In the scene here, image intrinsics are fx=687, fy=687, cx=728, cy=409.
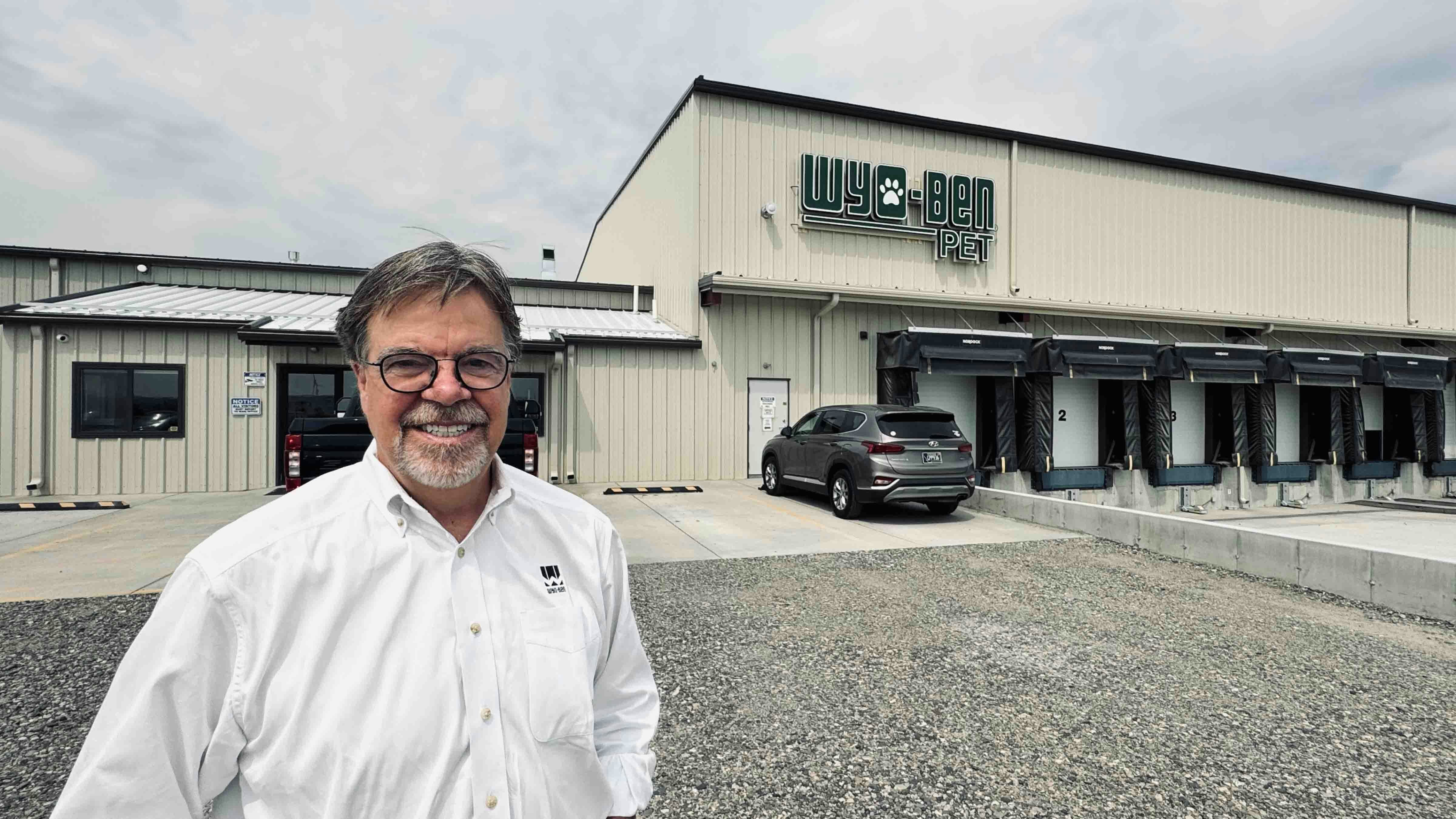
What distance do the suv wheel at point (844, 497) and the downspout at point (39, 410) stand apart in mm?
13377

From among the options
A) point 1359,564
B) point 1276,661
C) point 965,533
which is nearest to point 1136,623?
point 1276,661

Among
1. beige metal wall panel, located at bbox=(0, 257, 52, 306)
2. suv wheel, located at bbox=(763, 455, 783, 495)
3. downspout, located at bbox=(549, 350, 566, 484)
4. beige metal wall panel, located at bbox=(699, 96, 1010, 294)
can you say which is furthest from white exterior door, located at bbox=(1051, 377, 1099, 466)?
beige metal wall panel, located at bbox=(0, 257, 52, 306)

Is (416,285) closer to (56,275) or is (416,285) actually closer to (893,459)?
(893,459)

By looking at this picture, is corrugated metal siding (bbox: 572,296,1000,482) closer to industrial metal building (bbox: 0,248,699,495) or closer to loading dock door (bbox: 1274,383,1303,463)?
industrial metal building (bbox: 0,248,699,495)

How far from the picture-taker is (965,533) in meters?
9.28

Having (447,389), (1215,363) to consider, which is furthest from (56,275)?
(1215,363)

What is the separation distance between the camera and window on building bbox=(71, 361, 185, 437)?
11984 mm

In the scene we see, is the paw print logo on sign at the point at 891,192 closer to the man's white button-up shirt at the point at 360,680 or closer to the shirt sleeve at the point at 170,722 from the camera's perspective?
the man's white button-up shirt at the point at 360,680

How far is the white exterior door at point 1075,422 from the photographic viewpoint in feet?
56.9

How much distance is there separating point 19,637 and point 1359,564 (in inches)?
425

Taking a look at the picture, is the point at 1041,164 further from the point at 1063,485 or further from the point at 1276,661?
the point at 1276,661

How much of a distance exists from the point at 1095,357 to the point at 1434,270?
1610cm

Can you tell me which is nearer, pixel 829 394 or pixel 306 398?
pixel 306 398

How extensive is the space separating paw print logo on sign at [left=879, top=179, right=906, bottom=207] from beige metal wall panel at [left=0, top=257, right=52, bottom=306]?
1815cm
